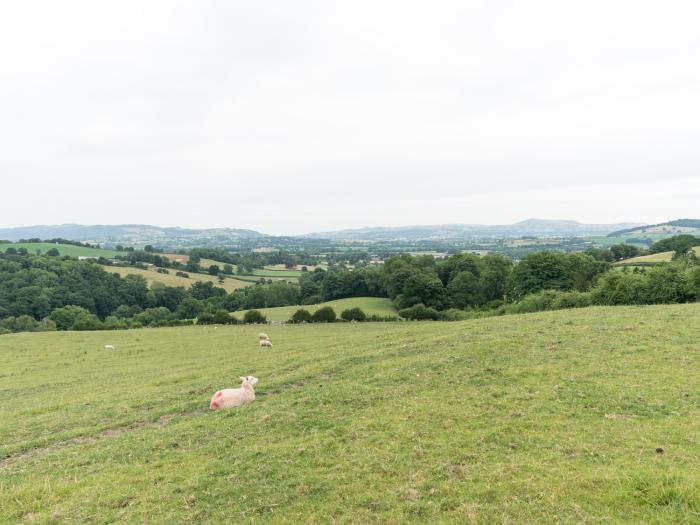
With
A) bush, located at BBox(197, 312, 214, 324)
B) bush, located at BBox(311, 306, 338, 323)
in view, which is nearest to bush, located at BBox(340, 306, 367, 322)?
bush, located at BBox(311, 306, 338, 323)

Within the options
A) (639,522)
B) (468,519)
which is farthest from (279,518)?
(639,522)

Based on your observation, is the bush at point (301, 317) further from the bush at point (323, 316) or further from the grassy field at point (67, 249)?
the grassy field at point (67, 249)

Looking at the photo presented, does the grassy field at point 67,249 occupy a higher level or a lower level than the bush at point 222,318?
higher

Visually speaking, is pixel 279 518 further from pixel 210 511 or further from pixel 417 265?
pixel 417 265

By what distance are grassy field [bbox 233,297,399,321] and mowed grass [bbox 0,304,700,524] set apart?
41.8 meters

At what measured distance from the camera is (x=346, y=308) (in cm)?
6744

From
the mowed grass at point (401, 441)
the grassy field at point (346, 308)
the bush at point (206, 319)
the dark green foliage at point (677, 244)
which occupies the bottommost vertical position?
the grassy field at point (346, 308)

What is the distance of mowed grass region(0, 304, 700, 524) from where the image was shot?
6355 millimetres

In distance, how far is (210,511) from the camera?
6.82m

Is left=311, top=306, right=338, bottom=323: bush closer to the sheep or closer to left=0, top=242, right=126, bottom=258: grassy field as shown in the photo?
the sheep

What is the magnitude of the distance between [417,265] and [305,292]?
31.1 metres

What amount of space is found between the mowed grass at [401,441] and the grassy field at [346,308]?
41798 mm

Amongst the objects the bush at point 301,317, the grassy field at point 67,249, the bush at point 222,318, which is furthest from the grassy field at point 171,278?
the bush at point 301,317

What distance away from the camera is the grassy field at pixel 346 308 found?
198ft
